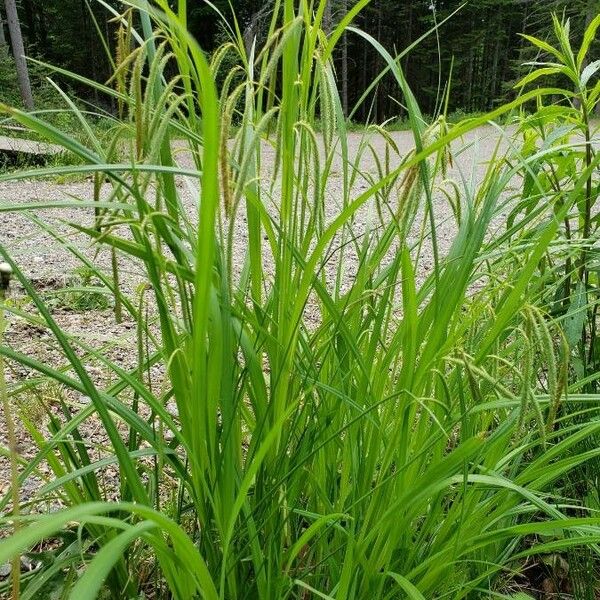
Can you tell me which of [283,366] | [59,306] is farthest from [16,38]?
[283,366]

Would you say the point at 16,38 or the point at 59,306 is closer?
the point at 59,306

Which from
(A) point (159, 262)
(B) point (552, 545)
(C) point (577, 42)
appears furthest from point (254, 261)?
(C) point (577, 42)

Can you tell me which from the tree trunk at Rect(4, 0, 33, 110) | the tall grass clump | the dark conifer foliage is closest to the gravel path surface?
the tall grass clump

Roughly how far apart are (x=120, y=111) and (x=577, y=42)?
23.2 metres

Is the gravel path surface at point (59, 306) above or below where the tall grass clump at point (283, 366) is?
below

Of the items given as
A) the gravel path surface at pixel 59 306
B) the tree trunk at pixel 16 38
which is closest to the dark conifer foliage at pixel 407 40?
the tree trunk at pixel 16 38

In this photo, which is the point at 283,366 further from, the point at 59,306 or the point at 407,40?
the point at 407,40

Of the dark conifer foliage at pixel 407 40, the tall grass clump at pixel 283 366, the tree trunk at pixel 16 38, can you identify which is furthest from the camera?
the dark conifer foliage at pixel 407 40

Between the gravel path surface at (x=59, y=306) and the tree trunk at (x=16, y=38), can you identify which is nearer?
the gravel path surface at (x=59, y=306)

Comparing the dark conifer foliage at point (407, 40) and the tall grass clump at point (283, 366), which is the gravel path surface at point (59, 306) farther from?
the dark conifer foliage at point (407, 40)

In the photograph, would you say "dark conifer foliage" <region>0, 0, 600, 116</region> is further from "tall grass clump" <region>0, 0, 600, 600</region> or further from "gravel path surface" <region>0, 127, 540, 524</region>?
"tall grass clump" <region>0, 0, 600, 600</region>

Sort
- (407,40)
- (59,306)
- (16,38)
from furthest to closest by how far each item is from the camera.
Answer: (407,40)
(16,38)
(59,306)

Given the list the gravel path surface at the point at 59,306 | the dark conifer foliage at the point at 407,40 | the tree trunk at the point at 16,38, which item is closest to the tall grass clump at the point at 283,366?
the gravel path surface at the point at 59,306

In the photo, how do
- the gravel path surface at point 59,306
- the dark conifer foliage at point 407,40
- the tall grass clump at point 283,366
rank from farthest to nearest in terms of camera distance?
the dark conifer foliage at point 407,40
the gravel path surface at point 59,306
the tall grass clump at point 283,366
